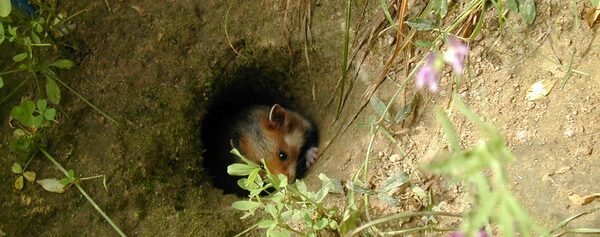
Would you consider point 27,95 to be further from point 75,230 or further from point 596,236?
point 596,236

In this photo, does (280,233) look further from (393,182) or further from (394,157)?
(394,157)

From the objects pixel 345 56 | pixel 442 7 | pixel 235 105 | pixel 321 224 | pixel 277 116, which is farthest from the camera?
pixel 235 105

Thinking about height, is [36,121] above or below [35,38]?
below

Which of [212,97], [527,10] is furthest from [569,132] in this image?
[212,97]

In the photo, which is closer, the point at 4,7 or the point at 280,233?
the point at 280,233

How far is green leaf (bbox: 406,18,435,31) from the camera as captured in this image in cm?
271

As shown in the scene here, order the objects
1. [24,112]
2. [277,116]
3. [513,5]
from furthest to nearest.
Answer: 1. [277,116]
2. [24,112]
3. [513,5]

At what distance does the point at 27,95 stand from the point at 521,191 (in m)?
2.25

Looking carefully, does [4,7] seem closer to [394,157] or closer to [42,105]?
[42,105]

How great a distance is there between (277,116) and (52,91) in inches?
64.6

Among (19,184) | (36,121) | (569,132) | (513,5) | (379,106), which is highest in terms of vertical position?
(513,5)

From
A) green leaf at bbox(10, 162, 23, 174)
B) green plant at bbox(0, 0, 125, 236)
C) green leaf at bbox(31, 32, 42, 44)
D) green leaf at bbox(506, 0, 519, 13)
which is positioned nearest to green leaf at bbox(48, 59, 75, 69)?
green plant at bbox(0, 0, 125, 236)

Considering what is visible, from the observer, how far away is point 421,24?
8.89ft

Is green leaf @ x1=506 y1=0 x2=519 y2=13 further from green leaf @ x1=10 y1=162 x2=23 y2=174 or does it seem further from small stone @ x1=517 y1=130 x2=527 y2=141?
green leaf @ x1=10 y1=162 x2=23 y2=174
